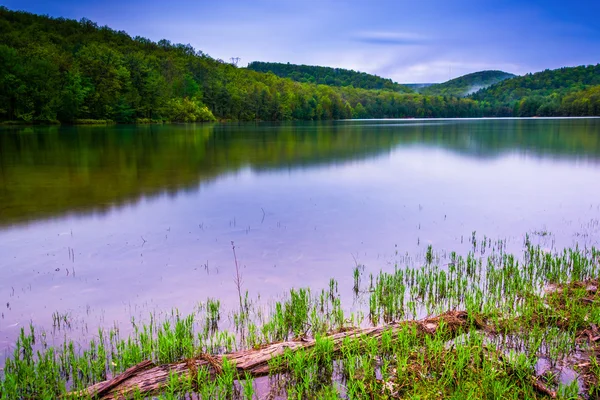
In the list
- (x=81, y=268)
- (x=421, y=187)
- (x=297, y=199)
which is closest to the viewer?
(x=81, y=268)

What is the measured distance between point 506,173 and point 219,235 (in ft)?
52.8

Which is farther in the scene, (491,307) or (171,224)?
(171,224)

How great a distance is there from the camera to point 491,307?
5.75 meters

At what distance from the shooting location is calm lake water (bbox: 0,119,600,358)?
7000mm

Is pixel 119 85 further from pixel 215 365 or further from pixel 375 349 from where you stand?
pixel 375 349

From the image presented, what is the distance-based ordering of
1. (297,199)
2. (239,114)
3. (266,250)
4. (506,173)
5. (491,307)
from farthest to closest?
(239,114), (506,173), (297,199), (266,250), (491,307)

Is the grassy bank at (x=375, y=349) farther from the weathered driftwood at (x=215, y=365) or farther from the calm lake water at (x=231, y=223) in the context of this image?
the calm lake water at (x=231, y=223)

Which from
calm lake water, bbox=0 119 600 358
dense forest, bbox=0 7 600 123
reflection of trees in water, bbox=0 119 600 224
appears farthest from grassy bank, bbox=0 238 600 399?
dense forest, bbox=0 7 600 123

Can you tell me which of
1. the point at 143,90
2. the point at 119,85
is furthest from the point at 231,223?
the point at 143,90

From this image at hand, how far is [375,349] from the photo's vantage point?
14.6 ft

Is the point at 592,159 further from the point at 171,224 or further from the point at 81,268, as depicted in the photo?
the point at 81,268

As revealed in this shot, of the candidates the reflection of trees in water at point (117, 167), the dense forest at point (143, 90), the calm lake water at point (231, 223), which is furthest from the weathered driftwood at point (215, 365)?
the dense forest at point (143, 90)

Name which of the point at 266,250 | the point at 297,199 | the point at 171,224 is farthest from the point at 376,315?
the point at 297,199

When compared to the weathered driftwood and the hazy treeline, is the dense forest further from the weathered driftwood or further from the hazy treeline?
the weathered driftwood
